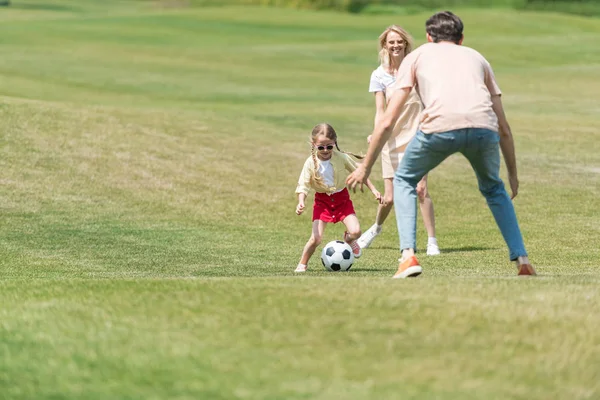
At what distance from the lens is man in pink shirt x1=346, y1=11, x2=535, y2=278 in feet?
26.5

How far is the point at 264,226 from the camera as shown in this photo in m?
15.0

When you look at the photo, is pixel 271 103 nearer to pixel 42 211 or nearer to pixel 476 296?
pixel 42 211

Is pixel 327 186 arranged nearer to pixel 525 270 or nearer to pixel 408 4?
pixel 525 270

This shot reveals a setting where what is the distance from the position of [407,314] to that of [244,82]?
27.0 meters

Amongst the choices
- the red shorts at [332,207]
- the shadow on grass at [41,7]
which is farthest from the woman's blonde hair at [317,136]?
the shadow on grass at [41,7]

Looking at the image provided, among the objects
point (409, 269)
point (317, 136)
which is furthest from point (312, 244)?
point (409, 269)

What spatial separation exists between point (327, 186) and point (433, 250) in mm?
1877

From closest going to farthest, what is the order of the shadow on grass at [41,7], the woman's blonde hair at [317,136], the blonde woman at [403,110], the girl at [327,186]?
the woman's blonde hair at [317,136] → the girl at [327,186] → the blonde woman at [403,110] → the shadow on grass at [41,7]

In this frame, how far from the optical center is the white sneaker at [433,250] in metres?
12.7

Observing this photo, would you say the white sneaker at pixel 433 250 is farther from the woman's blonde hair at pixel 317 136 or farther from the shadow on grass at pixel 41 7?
the shadow on grass at pixel 41 7

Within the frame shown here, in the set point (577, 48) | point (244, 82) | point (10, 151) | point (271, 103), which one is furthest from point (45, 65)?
point (577, 48)

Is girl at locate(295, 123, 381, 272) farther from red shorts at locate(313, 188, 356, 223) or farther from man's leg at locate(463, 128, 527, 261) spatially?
man's leg at locate(463, 128, 527, 261)

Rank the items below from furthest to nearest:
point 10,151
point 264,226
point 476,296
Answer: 1. point 10,151
2. point 264,226
3. point 476,296

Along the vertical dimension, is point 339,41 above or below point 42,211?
below
